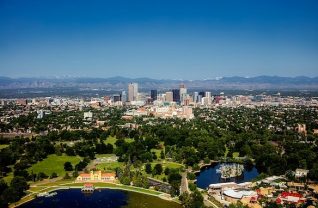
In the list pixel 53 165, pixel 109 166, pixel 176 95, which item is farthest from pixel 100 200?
pixel 176 95

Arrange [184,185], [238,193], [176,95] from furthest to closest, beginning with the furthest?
[176,95], [184,185], [238,193]

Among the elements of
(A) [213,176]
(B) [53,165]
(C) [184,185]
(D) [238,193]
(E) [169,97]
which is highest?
(E) [169,97]

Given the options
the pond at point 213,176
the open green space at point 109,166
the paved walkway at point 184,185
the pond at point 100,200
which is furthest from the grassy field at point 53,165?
the pond at point 213,176

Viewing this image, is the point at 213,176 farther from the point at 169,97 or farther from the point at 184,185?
the point at 169,97

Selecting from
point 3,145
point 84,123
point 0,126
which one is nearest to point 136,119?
point 84,123

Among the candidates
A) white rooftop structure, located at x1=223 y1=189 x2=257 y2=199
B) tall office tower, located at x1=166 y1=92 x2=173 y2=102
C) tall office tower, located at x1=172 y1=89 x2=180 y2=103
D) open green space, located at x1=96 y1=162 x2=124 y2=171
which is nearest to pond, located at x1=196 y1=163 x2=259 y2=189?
white rooftop structure, located at x1=223 y1=189 x2=257 y2=199

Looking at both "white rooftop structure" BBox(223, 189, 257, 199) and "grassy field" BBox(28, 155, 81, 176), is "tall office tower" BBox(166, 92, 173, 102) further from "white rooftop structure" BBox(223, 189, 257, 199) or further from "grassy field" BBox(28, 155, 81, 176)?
"white rooftop structure" BBox(223, 189, 257, 199)
